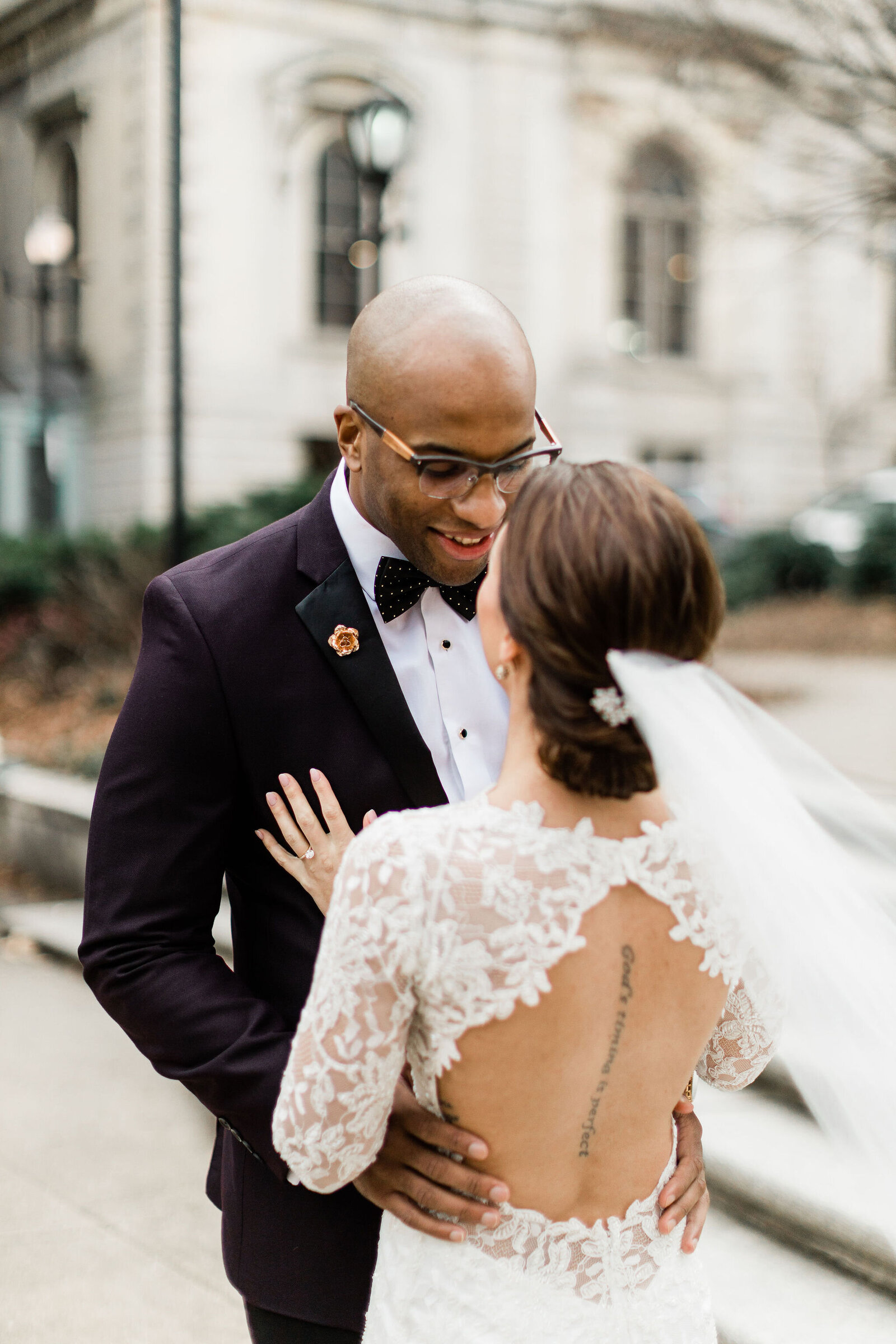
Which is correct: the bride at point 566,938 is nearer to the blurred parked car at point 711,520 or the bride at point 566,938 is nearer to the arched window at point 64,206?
the blurred parked car at point 711,520

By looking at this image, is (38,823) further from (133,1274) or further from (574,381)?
(574,381)

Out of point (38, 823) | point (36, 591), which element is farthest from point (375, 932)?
point (36, 591)

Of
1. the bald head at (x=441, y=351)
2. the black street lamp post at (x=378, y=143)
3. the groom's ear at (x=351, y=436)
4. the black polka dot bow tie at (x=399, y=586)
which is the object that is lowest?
the black polka dot bow tie at (x=399, y=586)

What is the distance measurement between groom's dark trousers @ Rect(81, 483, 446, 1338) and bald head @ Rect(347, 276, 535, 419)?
27 centimetres

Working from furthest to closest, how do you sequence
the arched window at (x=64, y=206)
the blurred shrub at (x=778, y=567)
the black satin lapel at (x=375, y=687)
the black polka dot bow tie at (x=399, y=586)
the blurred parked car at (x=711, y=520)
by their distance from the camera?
the arched window at (x=64, y=206), the blurred parked car at (x=711, y=520), the blurred shrub at (x=778, y=567), the black polka dot bow tie at (x=399, y=586), the black satin lapel at (x=375, y=687)

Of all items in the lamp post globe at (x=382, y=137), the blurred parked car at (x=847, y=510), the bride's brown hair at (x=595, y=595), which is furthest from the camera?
the blurred parked car at (x=847, y=510)

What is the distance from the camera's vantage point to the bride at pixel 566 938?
1.35 metres

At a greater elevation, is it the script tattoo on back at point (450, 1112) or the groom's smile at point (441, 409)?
the groom's smile at point (441, 409)

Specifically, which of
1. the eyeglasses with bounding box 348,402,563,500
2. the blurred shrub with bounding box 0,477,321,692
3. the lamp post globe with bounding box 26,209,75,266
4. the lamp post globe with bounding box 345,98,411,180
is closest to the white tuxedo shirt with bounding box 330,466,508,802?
the eyeglasses with bounding box 348,402,563,500

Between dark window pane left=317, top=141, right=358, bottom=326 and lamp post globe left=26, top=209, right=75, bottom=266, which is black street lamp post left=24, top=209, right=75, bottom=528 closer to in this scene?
lamp post globe left=26, top=209, right=75, bottom=266

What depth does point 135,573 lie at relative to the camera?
36.4ft

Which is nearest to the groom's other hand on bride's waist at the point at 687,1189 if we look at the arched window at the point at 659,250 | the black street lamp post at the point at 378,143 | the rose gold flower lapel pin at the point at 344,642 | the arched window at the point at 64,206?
the rose gold flower lapel pin at the point at 344,642

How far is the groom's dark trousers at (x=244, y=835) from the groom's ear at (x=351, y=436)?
124 mm

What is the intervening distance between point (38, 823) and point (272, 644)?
5.80 metres
